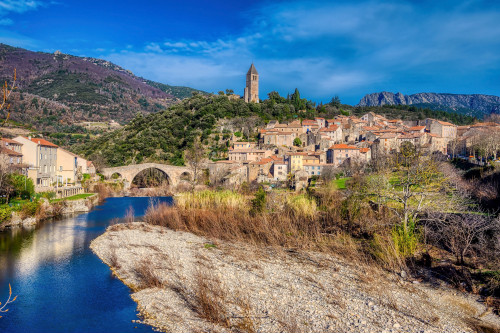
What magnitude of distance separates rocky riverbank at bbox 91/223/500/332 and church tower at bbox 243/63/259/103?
7102cm

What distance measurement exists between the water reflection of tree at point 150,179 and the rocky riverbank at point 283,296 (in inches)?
1518

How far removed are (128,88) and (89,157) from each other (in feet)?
326

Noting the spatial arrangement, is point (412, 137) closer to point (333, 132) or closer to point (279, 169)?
point (333, 132)

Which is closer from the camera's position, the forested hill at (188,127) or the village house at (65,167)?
the village house at (65,167)

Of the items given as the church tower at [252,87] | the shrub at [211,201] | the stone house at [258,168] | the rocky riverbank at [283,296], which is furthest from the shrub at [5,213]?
the church tower at [252,87]

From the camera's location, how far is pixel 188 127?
68.1m

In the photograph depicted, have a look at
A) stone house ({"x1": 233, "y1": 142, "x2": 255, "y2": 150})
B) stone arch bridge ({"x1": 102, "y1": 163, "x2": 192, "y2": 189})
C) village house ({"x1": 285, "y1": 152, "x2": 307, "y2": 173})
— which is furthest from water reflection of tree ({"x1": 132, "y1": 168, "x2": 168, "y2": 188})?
village house ({"x1": 285, "y1": 152, "x2": 307, "y2": 173})

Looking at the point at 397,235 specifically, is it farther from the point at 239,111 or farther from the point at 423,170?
the point at 239,111

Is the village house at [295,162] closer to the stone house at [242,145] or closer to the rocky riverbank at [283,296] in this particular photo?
the stone house at [242,145]

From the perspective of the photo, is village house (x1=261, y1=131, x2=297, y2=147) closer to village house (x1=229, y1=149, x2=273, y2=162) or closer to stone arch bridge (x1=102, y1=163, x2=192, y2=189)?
village house (x1=229, y1=149, x2=273, y2=162)

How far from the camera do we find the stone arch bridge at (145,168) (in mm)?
49062

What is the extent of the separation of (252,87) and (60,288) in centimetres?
7583

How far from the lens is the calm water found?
947cm

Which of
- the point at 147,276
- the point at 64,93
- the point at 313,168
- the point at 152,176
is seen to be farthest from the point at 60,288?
the point at 64,93
